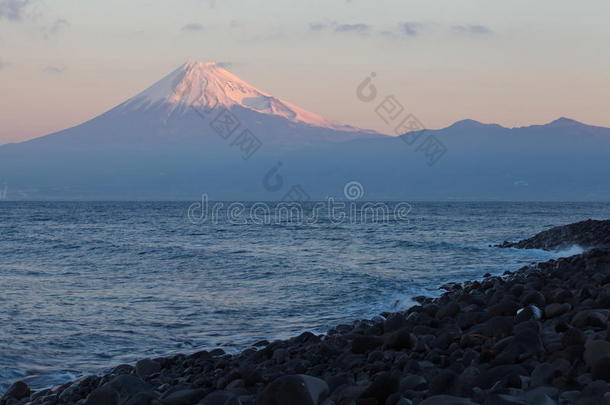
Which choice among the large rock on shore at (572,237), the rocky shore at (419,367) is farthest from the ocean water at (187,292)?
the rocky shore at (419,367)

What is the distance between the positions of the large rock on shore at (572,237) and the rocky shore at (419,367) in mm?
18969

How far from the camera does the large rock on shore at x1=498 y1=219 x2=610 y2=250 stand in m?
28.7

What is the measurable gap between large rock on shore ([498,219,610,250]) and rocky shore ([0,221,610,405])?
18969 millimetres

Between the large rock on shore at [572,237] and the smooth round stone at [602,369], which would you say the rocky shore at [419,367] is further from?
the large rock on shore at [572,237]

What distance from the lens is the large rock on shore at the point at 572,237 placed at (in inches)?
1129

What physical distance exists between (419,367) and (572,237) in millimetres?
→ 26743

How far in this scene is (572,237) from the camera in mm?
30766

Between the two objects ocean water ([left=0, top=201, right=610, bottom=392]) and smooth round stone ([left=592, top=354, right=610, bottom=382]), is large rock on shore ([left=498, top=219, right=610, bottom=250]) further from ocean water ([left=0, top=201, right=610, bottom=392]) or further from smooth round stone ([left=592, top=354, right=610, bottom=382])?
smooth round stone ([left=592, top=354, right=610, bottom=382])

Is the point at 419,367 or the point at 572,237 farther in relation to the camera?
the point at 572,237

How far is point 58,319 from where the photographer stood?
42.3 ft
